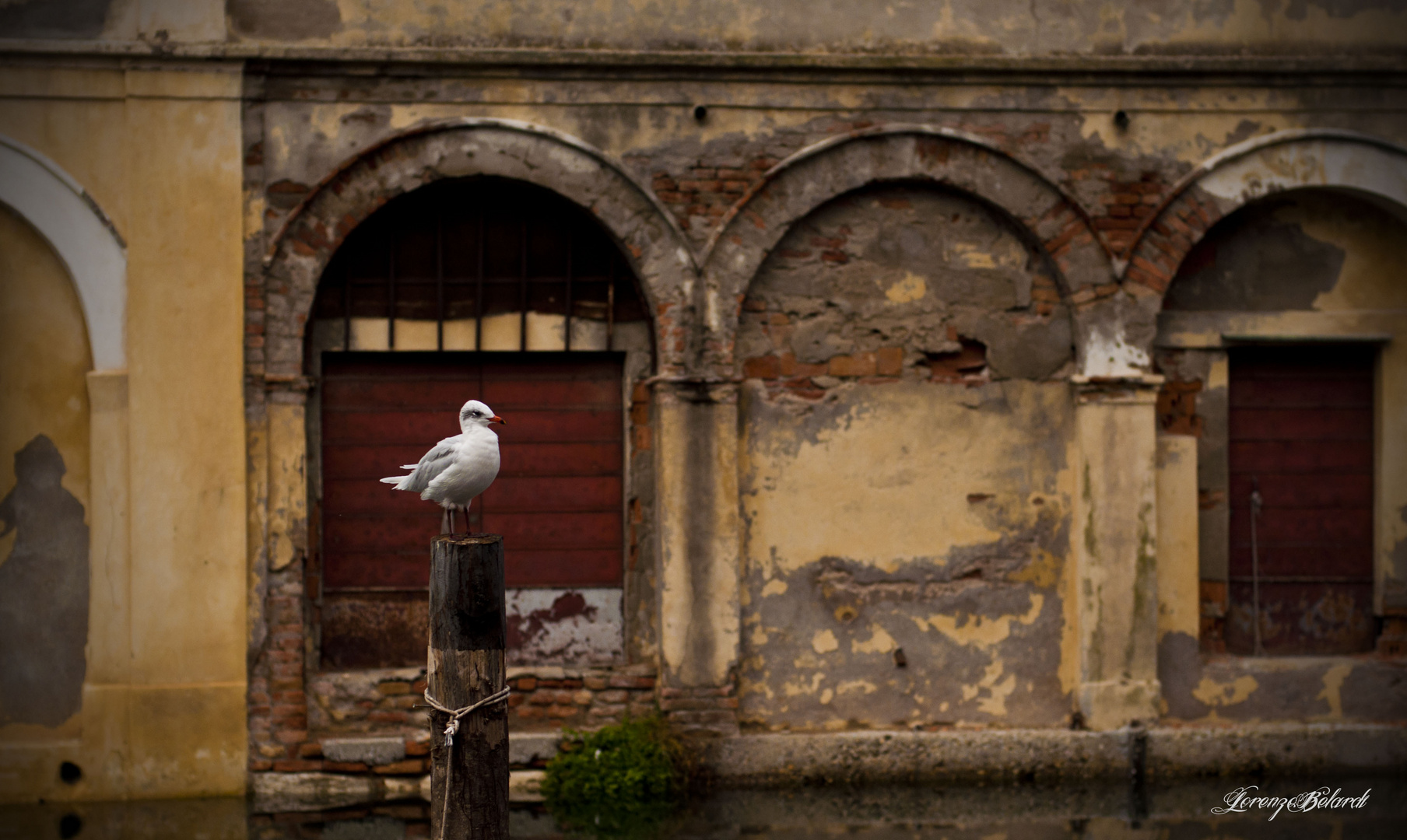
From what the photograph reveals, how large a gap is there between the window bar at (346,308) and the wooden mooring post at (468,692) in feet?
9.88

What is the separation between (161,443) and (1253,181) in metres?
6.25

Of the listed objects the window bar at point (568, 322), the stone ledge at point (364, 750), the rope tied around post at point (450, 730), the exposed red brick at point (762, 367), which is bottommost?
the stone ledge at point (364, 750)

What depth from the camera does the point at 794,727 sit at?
6.33m

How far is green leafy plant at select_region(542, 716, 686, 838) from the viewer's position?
18.9 feet

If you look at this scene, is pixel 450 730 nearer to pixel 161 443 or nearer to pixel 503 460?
pixel 503 460

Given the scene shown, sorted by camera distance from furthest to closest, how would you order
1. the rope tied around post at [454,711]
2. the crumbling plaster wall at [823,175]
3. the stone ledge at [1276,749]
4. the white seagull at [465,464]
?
the stone ledge at [1276,749] → the crumbling plaster wall at [823,175] → the white seagull at [465,464] → the rope tied around post at [454,711]

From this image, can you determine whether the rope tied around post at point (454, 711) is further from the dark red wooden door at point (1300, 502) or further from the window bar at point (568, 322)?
the dark red wooden door at point (1300, 502)

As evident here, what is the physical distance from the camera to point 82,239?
232 inches

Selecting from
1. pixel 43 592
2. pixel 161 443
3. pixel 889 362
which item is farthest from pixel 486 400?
pixel 43 592

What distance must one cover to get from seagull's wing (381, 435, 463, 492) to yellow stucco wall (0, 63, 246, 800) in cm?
201

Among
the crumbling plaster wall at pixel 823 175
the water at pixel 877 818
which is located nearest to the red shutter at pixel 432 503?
the crumbling plaster wall at pixel 823 175

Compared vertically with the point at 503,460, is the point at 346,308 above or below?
above

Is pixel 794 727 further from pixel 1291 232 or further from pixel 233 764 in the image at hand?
pixel 1291 232

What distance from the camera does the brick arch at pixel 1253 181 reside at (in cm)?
631
